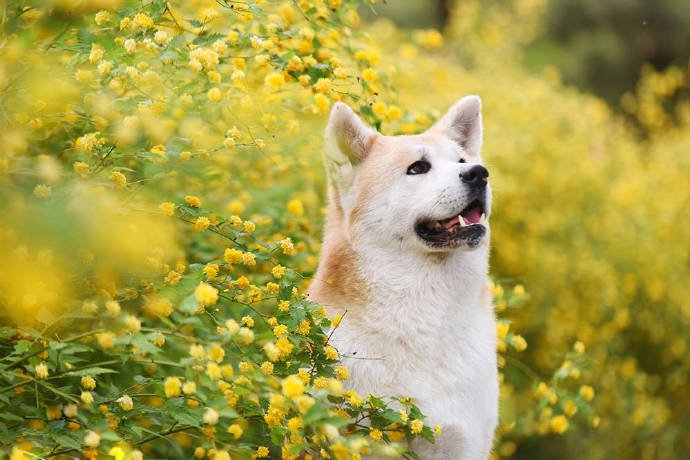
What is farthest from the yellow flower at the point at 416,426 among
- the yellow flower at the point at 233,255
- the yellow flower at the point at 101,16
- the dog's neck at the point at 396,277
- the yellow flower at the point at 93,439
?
the yellow flower at the point at 101,16

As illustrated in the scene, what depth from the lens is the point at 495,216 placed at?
723cm

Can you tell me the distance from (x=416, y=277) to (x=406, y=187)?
332 mm

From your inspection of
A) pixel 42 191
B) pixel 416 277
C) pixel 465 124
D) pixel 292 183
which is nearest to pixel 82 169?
pixel 42 191

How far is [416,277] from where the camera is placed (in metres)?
3.12

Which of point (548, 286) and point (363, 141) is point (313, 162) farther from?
point (548, 286)

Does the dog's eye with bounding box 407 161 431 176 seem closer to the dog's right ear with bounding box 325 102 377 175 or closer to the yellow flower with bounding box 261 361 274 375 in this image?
the dog's right ear with bounding box 325 102 377 175

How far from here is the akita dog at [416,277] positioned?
294 cm

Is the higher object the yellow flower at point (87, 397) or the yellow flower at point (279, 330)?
the yellow flower at point (279, 330)

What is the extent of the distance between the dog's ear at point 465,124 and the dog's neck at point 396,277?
0.55 m

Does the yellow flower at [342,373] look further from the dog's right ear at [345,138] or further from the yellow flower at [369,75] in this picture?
the yellow flower at [369,75]

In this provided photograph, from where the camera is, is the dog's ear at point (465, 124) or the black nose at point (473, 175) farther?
the dog's ear at point (465, 124)

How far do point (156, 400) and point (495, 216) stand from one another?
13.1ft

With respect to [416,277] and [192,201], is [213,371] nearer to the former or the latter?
[192,201]

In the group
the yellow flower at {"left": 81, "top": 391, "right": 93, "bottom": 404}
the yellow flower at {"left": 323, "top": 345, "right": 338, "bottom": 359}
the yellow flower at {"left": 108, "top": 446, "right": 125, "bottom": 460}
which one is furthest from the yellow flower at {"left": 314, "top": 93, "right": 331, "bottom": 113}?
the yellow flower at {"left": 108, "top": 446, "right": 125, "bottom": 460}
